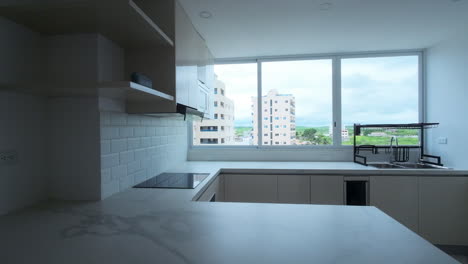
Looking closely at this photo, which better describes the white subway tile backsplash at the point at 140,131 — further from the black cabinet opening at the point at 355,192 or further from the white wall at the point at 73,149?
the black cabinet opening at the point at 355,192

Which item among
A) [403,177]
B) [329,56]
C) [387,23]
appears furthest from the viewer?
[329,56]

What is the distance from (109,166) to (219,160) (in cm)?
188

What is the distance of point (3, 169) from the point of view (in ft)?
3.71

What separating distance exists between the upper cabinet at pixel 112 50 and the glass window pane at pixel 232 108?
1.21 meters

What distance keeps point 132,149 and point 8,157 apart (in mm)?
732

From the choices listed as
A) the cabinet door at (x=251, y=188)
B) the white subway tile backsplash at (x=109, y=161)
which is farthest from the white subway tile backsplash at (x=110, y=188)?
the cabinet door at (x=251, y=188)

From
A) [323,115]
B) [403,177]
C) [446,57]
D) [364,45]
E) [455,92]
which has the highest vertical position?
[364,45]

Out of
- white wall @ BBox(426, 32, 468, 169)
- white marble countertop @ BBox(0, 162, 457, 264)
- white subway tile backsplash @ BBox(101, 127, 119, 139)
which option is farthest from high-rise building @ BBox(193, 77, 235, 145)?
white wall @ BBox(426, 32, 468, 169)

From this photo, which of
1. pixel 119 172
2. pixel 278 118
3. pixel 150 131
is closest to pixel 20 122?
pixel 119 172

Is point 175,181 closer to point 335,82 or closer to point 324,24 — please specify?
point 324,24

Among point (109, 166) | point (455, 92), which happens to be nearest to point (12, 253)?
point (109, 166)

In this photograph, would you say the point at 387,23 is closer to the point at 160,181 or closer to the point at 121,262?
the point at 160,181

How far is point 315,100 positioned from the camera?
3.19m

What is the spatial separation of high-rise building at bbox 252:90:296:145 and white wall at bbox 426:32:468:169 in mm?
1709
